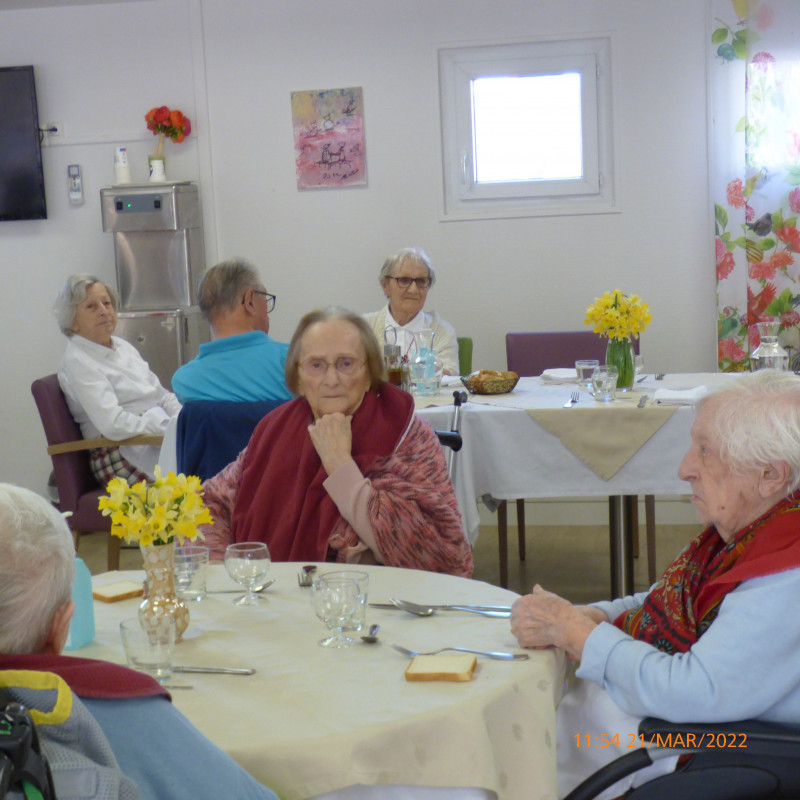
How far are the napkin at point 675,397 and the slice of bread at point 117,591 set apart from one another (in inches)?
83.6

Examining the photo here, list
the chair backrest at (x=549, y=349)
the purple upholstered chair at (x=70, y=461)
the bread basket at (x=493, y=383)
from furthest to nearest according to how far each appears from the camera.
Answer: the chair backrest at (x=549, y=349), the purple upholstered chair at (x=70, y=461), the bread basket at (x=493, y=383)

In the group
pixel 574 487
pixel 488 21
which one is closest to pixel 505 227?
pixel 488 21

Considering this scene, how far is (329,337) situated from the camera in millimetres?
2424

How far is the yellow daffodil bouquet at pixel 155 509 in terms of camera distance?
5.10 feet

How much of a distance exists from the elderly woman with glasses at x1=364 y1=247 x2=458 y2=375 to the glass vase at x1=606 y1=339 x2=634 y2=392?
1162mm

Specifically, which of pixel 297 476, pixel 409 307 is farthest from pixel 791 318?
pixel 297 476

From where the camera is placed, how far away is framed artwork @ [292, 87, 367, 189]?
5.40 meters

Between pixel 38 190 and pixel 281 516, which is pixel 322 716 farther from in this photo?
pixel 38 190

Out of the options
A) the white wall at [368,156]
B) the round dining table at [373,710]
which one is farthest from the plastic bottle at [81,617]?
the white wall at [368,156]

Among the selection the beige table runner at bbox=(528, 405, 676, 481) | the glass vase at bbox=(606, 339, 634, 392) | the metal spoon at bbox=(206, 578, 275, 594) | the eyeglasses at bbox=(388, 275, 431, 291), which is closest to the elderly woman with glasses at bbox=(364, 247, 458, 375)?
the eyeglasses at bbox=(388, 275, 431, 291)

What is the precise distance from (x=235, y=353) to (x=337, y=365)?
803 mm

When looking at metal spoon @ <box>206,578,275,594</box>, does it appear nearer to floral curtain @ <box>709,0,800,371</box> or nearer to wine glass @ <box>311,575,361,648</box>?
wine glass @ <box>311,575,361,648</box>

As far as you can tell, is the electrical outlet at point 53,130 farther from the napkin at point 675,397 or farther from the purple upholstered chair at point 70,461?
the napkin at point 675,397

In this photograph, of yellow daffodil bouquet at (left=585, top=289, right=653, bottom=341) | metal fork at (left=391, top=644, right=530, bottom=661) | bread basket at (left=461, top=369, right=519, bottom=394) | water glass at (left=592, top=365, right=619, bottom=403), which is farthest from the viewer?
bread basket at (left=461, top=369, right=519, bottom=394)
